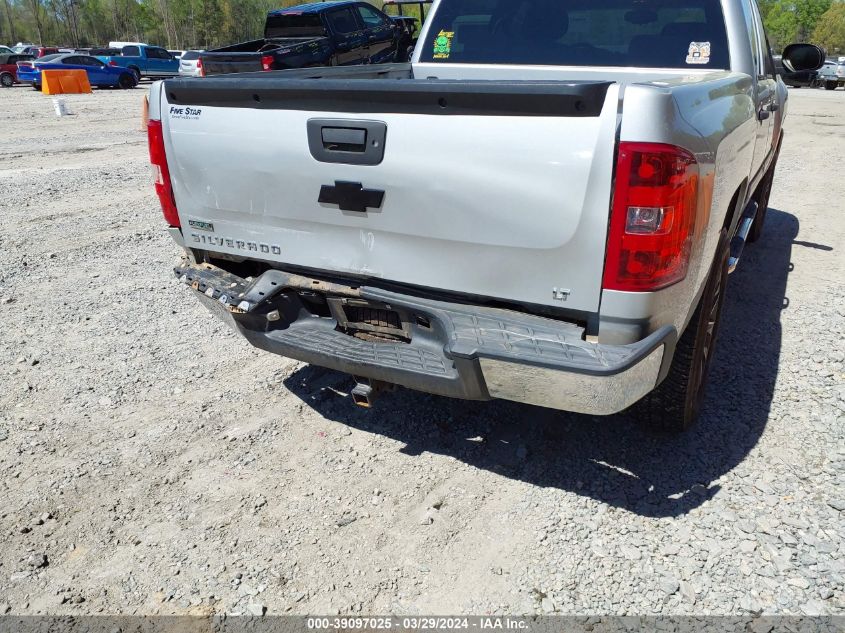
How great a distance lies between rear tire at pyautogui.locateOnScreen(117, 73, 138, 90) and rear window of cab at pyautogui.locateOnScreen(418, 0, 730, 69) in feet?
84.4

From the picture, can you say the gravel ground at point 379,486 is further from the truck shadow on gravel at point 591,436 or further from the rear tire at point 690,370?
the rear tire at point 690,370

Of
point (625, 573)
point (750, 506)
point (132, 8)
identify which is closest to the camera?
point (625, 573)

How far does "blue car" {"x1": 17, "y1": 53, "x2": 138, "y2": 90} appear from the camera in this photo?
25500mm

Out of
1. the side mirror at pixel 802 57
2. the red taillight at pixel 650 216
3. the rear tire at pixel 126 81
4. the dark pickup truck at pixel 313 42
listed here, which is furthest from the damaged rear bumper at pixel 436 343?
the rear tire at pixel 126 81

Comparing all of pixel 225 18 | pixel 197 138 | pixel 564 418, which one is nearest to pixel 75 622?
pixel 197 138

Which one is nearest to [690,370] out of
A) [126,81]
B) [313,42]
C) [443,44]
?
[443,44]

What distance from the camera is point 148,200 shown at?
8.19 meters

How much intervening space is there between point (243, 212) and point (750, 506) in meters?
2.52

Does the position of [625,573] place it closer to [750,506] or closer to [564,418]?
[750,506]

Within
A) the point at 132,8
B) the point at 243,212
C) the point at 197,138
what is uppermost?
the point at 132,8

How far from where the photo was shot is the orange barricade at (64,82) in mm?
24109

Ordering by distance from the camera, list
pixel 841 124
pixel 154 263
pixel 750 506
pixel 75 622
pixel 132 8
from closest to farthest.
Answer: pixel 75 622
pixel 750 506
pixel 154 263
pixel 841 124
pixel 132 8

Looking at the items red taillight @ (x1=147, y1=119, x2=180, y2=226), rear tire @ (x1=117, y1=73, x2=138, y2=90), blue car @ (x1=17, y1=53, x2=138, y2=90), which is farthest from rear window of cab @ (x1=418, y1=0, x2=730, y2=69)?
rear tire @ (x1=117, y1=73, x2=138, y2=90)

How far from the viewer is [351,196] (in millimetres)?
2689
